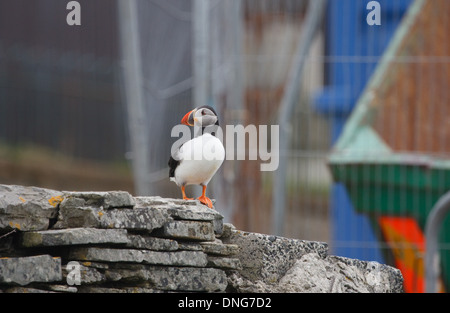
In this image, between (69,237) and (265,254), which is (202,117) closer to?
(265,254)

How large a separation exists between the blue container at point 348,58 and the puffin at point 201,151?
387 centimetres

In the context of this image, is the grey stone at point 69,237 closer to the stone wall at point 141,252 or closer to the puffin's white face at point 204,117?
the stone wall at point 141,252

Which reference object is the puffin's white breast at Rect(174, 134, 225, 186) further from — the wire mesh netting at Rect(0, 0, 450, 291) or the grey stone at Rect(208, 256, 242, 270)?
the wire mesh netting at Rect(0, 0, 450, 291)

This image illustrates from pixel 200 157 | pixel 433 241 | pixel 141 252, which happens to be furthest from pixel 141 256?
pixel 433 241

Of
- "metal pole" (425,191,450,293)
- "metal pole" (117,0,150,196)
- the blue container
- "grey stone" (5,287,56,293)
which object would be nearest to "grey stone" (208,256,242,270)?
"grey stone" (5,287,56,293)

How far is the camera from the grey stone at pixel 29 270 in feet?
12.2

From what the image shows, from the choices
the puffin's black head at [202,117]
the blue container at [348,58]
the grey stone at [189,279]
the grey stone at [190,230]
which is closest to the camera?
the grey stone at [189,279]

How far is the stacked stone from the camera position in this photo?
12.6 ft

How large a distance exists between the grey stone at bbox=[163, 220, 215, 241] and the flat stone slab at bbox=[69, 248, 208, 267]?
0.09 meters

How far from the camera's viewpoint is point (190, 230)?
426 centimetres

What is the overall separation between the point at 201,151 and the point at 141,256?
1.01 metres

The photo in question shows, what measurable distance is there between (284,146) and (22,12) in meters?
8.90

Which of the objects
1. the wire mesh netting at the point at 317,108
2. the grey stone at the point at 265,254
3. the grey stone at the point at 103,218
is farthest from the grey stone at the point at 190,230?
the wire mesh netting at the point at 317,108
